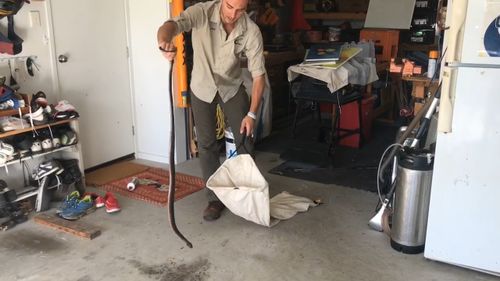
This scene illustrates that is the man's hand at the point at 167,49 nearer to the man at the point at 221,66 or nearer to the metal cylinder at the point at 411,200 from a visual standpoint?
the man at the point at 221,66

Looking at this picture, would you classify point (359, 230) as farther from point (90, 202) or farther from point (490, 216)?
point (90, 202)

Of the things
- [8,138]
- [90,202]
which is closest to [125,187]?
[90,202]

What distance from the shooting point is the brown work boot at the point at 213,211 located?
2945 mm

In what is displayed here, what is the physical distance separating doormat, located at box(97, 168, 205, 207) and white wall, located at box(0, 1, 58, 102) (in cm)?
82

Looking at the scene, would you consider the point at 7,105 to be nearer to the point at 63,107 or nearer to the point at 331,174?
the point at 63,107

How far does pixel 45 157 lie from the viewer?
132 inches

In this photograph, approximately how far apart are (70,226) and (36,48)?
4.32 ft

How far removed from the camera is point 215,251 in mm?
2564

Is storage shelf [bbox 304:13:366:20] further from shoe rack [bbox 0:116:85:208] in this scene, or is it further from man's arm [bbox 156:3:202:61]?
shoe rack [bbox 0:116:85:208]

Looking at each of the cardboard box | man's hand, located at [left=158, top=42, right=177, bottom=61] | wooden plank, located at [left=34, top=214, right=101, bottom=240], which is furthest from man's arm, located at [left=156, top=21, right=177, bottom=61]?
the cardboard box

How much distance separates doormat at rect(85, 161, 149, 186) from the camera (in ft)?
12.0

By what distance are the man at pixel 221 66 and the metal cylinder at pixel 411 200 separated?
0.92 metres

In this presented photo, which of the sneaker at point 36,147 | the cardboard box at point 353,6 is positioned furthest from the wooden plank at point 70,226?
the cardboard box at point 353,6

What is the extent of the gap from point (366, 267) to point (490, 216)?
0.65 metres
